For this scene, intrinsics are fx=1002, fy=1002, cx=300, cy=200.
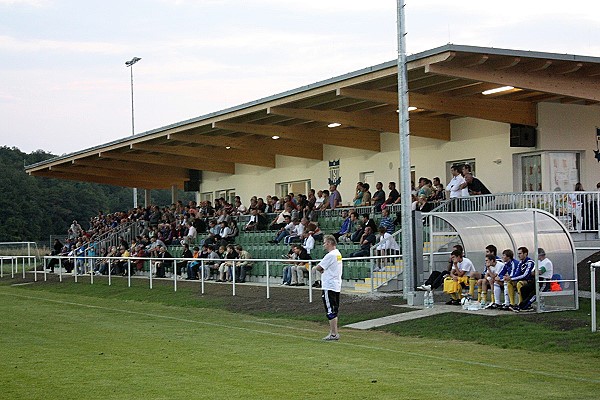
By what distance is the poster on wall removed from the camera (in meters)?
27.8

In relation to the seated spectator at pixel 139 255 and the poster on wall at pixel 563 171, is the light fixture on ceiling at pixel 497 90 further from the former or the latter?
the seated spectator at pixel 139 255

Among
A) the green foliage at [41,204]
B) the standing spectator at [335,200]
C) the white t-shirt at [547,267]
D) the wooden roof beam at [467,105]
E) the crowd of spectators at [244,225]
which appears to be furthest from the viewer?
the green foliage at [41,204]

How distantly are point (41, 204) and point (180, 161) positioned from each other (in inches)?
1610

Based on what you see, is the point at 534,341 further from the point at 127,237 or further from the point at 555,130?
the point at 127,237

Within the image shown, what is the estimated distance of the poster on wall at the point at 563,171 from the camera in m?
27.8

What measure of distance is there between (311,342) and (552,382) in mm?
5492

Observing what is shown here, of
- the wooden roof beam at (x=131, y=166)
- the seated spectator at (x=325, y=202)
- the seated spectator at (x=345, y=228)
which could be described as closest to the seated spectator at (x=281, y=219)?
the seated spectator at (x=325, y=202)

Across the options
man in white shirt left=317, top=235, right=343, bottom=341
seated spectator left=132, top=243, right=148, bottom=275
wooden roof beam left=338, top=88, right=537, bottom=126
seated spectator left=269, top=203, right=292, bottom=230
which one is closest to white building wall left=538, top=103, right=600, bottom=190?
wooden roof beam left=338, top=88, right=537, bottom=126

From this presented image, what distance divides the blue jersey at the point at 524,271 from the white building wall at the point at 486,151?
9118 millimetres

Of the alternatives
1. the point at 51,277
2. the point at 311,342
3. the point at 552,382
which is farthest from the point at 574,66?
the point at 51,277

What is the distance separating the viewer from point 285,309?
2220 centimetres

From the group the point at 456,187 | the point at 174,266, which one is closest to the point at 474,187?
the point at 456,187

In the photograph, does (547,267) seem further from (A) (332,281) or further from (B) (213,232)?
(B) (213,232)

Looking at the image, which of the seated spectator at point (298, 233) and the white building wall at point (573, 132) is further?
the seated spectator at point (298, 233)
